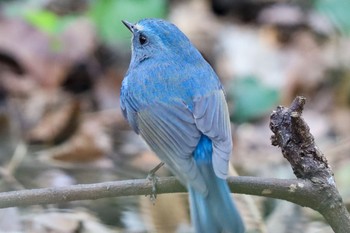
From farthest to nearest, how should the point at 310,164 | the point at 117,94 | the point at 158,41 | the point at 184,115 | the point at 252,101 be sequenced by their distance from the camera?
the point at 117,94 → the point at 252,101 → the point at 158,41 → the point at 184,115 → the point at 310,164

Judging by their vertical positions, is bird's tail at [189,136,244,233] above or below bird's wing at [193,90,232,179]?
below

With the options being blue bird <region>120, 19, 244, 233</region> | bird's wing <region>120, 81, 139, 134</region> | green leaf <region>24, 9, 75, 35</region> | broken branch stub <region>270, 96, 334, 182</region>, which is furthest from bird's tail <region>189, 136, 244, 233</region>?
green leaf <region>24, 9, 75, 35</region>

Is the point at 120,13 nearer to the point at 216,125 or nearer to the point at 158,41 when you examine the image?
the point at 158,41

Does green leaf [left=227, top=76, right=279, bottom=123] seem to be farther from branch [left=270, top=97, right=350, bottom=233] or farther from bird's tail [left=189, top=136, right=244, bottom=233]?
bird's tail [left=189, top=136, right=244, bottom=233]

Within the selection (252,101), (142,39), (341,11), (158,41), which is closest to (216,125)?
(158,41)

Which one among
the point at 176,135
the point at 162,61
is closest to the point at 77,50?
the point at 162,61
